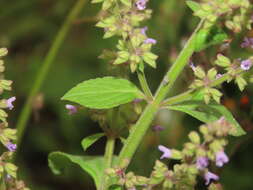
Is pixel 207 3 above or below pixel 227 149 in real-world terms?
above

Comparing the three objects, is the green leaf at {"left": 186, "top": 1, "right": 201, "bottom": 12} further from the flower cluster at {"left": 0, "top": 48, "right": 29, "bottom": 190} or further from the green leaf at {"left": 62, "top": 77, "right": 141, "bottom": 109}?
the flower cluster at {"left": 0, "top": 48, "right": 29, "bottom": 190}

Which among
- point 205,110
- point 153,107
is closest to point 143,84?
point 153,107

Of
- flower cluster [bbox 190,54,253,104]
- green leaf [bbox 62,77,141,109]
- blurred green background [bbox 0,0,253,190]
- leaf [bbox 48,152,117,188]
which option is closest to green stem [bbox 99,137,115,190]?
leaf [bbox 48,152,117,188]

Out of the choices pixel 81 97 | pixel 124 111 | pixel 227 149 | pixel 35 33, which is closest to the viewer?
pixel 81 97

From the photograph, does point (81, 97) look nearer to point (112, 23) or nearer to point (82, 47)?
point (112, 23)

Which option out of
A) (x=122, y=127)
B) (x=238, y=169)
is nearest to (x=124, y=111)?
(x=122, y=127)

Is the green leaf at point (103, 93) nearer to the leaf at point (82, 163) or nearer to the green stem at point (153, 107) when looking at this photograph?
the green stem at point (153, 107)
